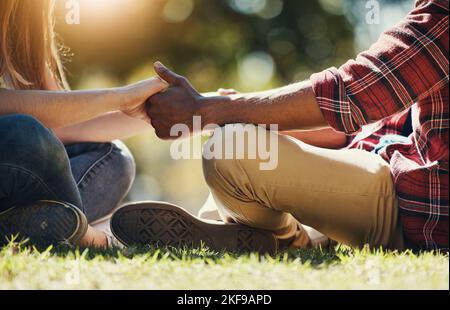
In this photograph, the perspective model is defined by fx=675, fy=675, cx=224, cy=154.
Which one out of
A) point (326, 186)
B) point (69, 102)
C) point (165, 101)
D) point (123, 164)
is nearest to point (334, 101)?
point (326, 186)

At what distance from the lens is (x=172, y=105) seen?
3.57m

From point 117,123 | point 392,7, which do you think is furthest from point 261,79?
point 117,123

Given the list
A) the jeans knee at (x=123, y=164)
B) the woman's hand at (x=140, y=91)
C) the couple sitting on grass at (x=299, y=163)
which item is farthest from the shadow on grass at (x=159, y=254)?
the jeans knee at (x=123, y=164)

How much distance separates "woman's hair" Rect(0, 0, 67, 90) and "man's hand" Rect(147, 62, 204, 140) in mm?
685

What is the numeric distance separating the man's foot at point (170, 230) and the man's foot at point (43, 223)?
0.96ft

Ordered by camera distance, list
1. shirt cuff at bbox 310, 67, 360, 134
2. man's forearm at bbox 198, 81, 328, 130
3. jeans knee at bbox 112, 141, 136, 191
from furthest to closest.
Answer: jeans knee at bbox 112, 141, 136, 191 → man's forearm at bbox 198, 81, 328, 130 → shirt cuff at bbox 310, 67, 360, 134

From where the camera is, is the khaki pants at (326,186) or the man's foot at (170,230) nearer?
the khaki pants at (326,186)

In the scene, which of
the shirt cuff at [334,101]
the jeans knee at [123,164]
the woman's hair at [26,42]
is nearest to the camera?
the shirt cuff at [334,101]

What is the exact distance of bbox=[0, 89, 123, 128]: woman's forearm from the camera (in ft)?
11.3

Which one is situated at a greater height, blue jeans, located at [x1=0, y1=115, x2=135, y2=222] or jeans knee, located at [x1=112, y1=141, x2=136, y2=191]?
blue jeans, located at [x1=0, y1=115, x2=135, y2=222]

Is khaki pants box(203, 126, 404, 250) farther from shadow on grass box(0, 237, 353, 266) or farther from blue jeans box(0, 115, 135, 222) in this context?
blue jeans box(0, 115, 135, 222)

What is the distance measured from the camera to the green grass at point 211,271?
2125 millimetres

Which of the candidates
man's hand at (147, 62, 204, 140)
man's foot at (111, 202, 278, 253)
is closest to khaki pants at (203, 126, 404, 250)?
man's foot at (111, 202, 278, 253)

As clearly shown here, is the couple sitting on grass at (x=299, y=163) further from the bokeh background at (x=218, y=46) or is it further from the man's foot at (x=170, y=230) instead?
the bokeh background at (x=218, y=46)
